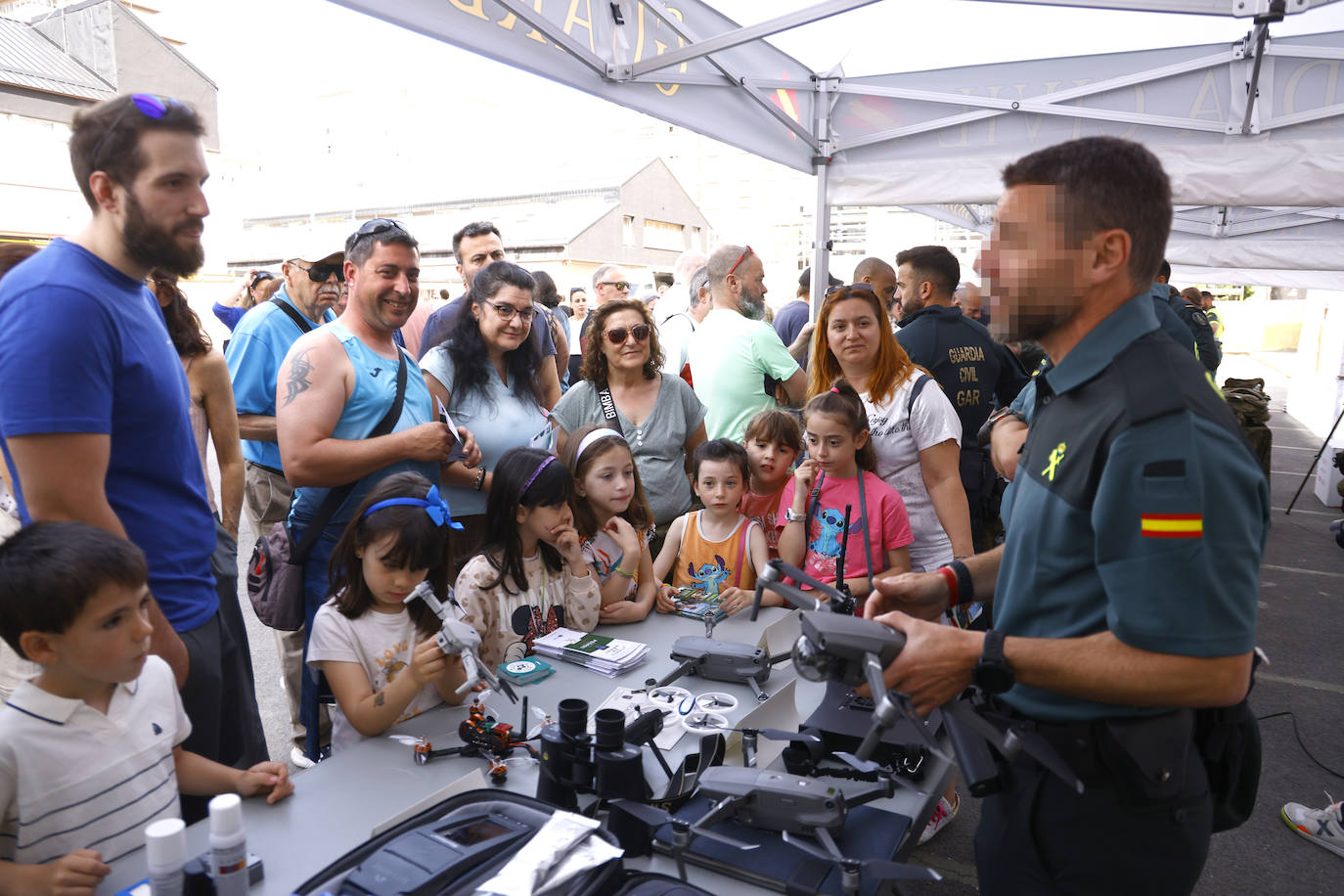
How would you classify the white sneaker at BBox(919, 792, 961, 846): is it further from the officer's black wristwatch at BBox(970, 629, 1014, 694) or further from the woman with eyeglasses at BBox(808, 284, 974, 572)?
the officer's black wristwatch at BBox(970, 629, 1014, 694)

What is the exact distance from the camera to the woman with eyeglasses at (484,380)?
119 inches

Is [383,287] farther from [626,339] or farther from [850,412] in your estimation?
[850,412]

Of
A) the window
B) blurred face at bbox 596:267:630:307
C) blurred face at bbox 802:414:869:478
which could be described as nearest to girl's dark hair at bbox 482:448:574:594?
blurred face at bbox 802:414:869:478

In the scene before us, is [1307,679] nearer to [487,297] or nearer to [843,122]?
[843,122]

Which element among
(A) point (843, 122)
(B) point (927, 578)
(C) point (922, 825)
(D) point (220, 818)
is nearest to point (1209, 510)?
(B) point (927, 578)

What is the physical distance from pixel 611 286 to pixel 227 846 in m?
5.77

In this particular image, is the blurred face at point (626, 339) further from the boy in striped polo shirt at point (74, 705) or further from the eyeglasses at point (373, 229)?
the boy in striped polo shirt at point (74, 705)

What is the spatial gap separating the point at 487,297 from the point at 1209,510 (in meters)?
2.56

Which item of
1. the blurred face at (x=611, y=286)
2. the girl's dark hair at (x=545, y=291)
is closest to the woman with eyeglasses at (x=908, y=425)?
the girl's dark hair at (x=545, y=291)

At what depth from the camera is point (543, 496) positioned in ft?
8.06

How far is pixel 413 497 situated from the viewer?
6.93ft

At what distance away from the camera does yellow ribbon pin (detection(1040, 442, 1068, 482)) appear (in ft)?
4.01

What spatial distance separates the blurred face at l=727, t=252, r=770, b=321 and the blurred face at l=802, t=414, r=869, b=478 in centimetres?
144

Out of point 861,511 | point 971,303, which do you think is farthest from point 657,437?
point 971,303
